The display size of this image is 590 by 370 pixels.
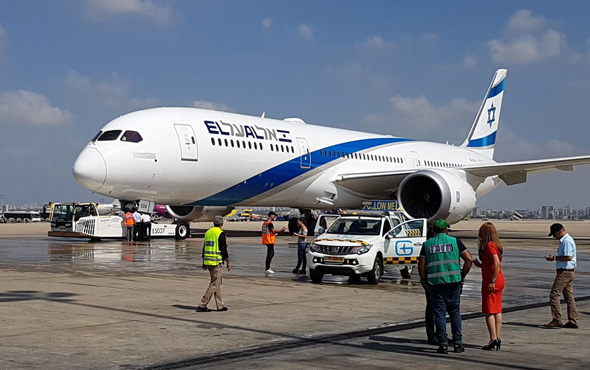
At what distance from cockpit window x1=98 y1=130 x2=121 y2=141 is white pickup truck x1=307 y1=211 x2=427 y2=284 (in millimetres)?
9424

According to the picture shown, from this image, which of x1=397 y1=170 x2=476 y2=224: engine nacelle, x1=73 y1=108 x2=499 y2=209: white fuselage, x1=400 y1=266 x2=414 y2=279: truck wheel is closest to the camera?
x1=400 y1=266 x2=414 y2=279: truck wheel

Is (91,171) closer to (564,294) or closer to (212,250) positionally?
(212,250)

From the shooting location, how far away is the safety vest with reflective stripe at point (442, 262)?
28.8ft

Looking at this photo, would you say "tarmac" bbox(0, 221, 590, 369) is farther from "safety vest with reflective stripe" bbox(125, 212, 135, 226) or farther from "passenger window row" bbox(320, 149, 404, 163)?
"passenger window row" bbox(320, 149, 404, 163)

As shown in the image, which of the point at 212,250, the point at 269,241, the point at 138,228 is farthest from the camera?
the point at 138,228

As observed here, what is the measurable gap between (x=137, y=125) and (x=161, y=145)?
1.04 m

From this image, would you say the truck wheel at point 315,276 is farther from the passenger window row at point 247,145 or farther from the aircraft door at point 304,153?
the aircraft door at point 304,153

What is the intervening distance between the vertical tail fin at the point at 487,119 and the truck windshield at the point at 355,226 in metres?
29.0

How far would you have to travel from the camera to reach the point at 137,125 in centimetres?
2367

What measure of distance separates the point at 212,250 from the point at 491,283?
459 cm

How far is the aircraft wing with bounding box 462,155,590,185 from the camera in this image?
101 ft

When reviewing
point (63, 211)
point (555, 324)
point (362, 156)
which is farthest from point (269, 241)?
point (63, 211)

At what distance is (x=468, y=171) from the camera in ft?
107

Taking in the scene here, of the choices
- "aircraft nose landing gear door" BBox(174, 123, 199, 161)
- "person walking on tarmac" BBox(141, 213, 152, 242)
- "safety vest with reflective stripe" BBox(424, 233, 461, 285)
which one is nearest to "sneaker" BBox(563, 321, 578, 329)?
"safety vest with reflective stripe" BBox(424, 233, 461, 285)
